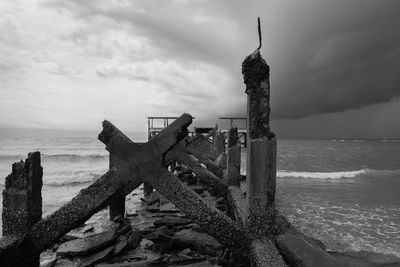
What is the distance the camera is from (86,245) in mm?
4934

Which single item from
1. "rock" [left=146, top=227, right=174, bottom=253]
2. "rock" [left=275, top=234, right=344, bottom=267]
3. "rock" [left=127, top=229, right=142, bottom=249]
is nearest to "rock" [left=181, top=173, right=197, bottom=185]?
"rock" [left=127, top=229, right=142, bottom=249]

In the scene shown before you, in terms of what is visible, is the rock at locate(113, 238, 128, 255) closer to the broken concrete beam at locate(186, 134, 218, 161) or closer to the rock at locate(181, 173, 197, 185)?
the broken concrete beam at locate(186, 134, 218, 161)

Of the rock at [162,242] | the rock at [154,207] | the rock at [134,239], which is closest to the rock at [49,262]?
the rock at [134,239]

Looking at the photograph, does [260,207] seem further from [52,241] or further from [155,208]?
[155,208]

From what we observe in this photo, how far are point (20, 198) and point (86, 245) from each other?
1.70 meters

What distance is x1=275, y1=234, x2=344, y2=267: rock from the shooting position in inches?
127

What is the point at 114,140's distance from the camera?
402 centimetres

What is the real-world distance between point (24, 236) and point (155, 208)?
15.4 ft

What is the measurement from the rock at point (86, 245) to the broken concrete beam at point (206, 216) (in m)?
1.86

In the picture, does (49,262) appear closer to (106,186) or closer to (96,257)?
(96,257)

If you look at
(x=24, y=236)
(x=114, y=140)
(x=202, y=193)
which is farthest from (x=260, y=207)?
(x=202, y=193)

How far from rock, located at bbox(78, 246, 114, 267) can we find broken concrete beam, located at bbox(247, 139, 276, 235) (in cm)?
239

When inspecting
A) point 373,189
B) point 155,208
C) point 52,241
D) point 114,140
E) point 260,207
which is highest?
point 114,140

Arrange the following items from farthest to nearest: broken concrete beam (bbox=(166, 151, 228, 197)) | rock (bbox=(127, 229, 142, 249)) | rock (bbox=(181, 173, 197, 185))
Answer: rock (bbox=(181, 173, 197, 185)) < broken concrete beam (bbox=(166, 151, 228, 197)) < rock (bbox=(127, 229, 142, 249))
